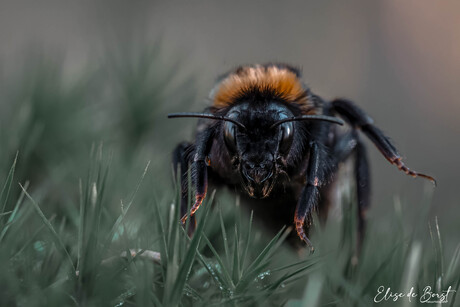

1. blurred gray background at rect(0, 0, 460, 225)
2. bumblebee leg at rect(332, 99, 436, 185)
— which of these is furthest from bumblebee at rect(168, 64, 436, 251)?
blurred gray background at rect(0, 0, 460, 225)

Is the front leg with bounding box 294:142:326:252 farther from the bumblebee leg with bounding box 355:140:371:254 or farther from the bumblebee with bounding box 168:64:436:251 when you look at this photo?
the bumblebee leg with bounding box 355:140:371:254

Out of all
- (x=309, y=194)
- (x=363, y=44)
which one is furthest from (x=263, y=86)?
(x=363, y=44)

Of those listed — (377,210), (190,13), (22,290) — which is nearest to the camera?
(22,290)

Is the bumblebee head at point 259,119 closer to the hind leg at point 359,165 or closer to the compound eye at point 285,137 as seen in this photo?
the compound eye at point 285,137

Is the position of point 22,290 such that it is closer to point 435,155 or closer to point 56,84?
point 56,84

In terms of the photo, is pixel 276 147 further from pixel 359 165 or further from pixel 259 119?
pixel 359 165

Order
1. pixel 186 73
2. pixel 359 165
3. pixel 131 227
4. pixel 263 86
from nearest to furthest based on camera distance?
pixel 131 227 < pixel 263 86 < pixel 359 165 < pixel 186 73

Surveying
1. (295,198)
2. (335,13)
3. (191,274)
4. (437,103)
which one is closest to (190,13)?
(335,13)
